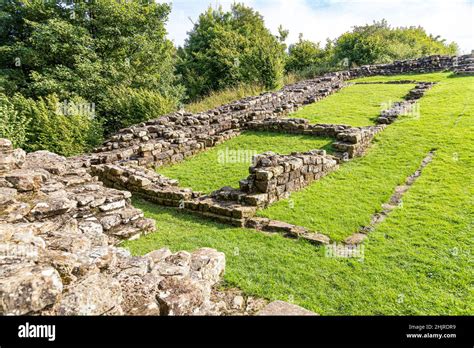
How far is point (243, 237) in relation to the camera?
6941 millimetres

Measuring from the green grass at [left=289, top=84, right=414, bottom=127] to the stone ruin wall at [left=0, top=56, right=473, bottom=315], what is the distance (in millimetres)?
1469

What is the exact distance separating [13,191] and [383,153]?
1094 cm

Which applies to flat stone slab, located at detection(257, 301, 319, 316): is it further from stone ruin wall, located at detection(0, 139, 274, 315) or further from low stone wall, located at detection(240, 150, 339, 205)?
low stone wall, located at detection(240, 150, 339, 205)

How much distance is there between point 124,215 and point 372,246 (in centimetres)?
514

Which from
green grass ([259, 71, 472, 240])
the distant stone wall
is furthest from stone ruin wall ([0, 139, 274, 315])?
the distant stone wall

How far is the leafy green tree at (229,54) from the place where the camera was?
26.5 meters

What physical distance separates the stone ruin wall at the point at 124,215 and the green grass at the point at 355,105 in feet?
4.82

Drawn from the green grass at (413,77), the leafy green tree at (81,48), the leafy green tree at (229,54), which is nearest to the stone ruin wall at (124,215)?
the leafy green tree at (81,48)

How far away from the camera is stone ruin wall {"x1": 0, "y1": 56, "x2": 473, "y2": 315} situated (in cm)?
295

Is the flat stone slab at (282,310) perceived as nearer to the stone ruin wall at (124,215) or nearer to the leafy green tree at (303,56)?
the stone ruin wall at (124,215)

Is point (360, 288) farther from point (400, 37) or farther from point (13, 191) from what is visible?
point (400, 37)
